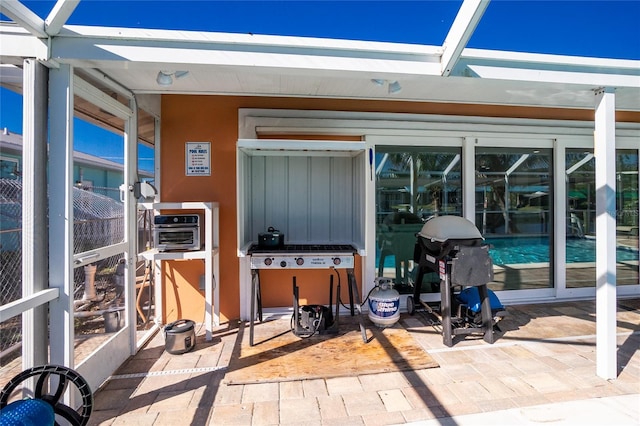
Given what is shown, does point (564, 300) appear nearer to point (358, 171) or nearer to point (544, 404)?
point (544, 404)

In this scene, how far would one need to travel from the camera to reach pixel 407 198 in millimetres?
3773

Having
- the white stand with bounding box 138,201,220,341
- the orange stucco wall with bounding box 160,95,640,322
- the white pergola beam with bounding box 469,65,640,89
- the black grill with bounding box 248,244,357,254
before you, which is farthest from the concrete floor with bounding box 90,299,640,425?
the white pergola beam with bounding box 469,65,640,89

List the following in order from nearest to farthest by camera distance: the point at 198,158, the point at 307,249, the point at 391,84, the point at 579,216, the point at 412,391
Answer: the point at 412,391 → the point at 391,84 → the point at 307,249 → the point at 198,158 → the point at 579,216

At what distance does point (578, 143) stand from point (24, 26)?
562cm

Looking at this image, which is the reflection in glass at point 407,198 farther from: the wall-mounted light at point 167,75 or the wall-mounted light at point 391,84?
the wall-mounted light at point 167,75

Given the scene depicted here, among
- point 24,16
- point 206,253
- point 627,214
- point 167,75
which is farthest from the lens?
point 627,214

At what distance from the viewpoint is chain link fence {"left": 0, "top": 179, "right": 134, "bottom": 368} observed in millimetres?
1763

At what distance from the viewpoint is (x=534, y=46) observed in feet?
7.72

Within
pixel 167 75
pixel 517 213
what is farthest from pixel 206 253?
pixel 517 213

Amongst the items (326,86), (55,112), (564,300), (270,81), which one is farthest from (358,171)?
(564,300)

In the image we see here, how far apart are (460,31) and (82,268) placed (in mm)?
3090

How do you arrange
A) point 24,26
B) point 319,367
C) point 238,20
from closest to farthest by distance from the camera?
point 24,26, point 238,20, point 319,367

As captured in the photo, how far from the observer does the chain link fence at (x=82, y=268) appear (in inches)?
69.4

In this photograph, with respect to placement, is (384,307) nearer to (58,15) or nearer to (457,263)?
(457,263)
